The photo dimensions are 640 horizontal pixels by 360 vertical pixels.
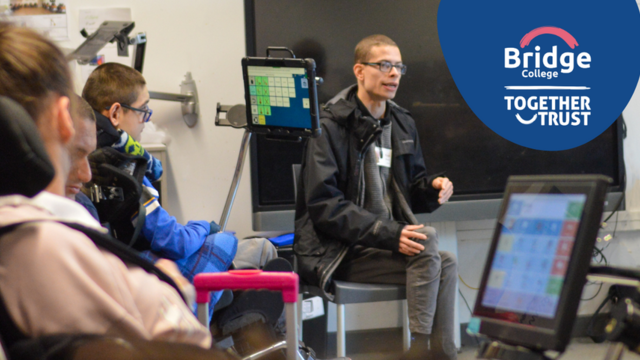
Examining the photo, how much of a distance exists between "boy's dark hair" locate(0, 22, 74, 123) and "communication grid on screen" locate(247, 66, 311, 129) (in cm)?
124

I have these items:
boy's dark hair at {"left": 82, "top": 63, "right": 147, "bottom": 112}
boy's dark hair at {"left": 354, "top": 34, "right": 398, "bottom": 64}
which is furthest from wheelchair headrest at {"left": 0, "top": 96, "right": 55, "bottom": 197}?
boy's dark hair at {"left": 354, "top": 34, "right": 398, "bottom": 64}

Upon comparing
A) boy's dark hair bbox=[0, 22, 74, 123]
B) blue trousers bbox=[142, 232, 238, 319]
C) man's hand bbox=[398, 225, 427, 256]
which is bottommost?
man's hand bbox=[398, 225, 427, 256]

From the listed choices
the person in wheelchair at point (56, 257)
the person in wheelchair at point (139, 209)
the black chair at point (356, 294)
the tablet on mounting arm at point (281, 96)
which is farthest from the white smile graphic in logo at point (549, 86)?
the person in wheelchair at point (56, 257)

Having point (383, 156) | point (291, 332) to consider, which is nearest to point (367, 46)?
point (383, 156)

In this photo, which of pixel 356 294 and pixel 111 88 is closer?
pixel 111 88

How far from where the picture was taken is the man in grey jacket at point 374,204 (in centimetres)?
206

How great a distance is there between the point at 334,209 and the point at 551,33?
1.82 metres

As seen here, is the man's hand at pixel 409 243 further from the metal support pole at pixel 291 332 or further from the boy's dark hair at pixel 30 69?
the boy's dark hair at pixel 30 69

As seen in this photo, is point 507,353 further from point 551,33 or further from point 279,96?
point 551,33

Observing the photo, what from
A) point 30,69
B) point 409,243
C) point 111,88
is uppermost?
point 30,69

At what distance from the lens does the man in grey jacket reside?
2061 millimetres

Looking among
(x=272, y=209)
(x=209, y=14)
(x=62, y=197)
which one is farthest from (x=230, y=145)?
(x=62, y=197)

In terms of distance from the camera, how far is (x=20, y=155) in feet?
1.88

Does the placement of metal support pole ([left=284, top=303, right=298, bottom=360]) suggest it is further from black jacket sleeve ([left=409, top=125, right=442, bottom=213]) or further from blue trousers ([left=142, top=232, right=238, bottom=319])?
black jacket sleeve ([left=409, top=125, right=442, bottom=213])
